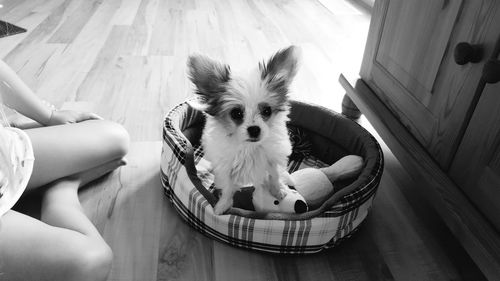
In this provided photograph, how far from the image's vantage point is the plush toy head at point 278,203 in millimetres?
1145

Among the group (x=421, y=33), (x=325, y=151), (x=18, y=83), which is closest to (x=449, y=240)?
(x=325, y=151)

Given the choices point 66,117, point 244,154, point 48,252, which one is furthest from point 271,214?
point 66,117

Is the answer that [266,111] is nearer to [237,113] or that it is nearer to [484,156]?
[237,113]

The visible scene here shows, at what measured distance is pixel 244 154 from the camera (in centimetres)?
107

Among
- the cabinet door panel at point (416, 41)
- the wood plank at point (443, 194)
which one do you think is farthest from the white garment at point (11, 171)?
the cabinet door panel at point (416, 41)

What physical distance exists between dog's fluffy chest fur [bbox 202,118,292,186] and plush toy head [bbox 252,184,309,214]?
7 centimetres

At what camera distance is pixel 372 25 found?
62.7 inches

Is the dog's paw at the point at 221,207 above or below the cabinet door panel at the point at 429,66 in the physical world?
below

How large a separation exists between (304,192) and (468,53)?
62 centimetres

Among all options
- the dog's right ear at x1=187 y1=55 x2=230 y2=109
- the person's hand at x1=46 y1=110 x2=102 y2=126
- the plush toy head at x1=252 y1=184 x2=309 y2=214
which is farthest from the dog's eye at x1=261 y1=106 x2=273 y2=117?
the person's hand at x1=46 y1=110 x2=102 y2=126

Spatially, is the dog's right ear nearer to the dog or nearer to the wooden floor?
the dog

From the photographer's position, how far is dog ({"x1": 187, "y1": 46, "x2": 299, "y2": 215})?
3.22 feet

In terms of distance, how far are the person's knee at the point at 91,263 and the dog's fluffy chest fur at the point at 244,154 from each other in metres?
0.37

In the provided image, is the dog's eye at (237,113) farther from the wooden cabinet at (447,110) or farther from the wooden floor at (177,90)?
the wooden cabinet at (447,110)
